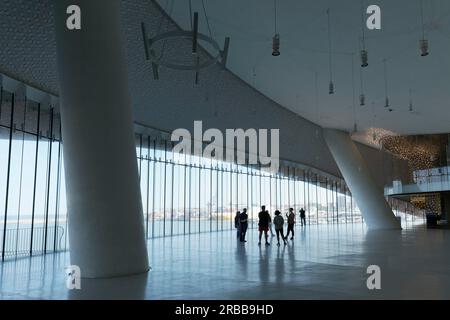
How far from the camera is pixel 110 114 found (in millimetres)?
9070

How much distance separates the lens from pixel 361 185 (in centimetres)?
3041

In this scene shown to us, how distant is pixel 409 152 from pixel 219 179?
22.5 meters

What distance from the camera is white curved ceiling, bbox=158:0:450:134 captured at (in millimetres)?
12914

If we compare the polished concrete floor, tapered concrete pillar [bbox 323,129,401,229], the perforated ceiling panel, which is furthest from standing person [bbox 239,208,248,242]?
tapered concrete pillar [bbox 323,129,401,229]

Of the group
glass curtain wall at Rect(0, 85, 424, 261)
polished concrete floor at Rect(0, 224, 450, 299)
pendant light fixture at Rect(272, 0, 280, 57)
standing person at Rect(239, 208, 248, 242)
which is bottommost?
polished concrete floor at Rect(0, 224, 450, 299)

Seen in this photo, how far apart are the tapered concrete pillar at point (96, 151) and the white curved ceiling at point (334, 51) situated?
14.4 feet

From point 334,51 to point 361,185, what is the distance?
16294 millimetres

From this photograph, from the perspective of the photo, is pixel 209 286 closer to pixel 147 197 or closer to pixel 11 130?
pixel 11 130

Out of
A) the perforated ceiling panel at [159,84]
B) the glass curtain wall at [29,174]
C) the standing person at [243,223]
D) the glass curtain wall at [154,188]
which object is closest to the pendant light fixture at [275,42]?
the perforated ceiling panel at [159,84]

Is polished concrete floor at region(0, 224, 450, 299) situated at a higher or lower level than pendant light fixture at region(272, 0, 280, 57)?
lower

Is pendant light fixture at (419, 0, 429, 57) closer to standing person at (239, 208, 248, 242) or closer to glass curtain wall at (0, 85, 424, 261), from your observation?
standing person at (239, 208, 248, 242)

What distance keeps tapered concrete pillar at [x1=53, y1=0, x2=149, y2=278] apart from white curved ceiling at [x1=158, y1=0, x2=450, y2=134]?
4403 millimetres

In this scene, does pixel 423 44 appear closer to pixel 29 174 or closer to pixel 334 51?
pixel 334 51

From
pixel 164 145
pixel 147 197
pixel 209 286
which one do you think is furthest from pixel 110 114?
pixel 164 145
